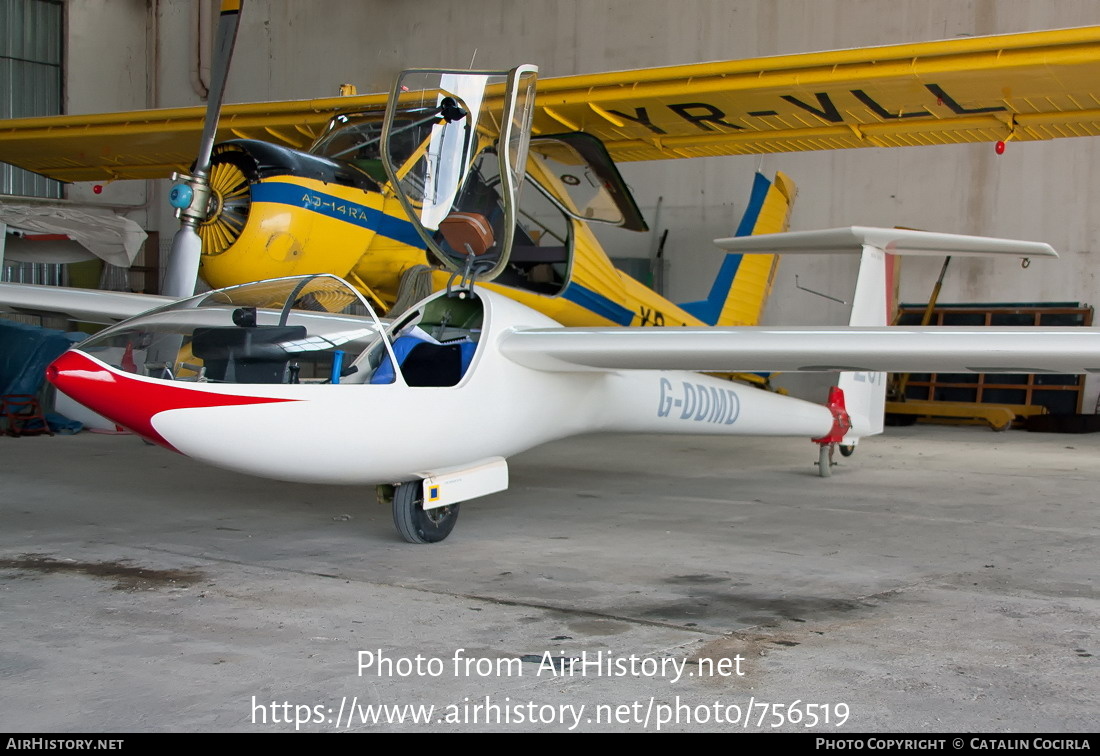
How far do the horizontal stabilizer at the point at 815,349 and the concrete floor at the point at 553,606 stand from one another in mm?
884

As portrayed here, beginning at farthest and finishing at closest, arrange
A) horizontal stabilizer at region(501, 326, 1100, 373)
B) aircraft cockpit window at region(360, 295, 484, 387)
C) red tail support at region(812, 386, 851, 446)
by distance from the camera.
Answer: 1. red tail support at region(812, 386, 851, 446)
2. aircraft cockpit window at region(360, 295, 484, 387)
3. horizontal stabilizer at region(501, 326, 1100, 373)

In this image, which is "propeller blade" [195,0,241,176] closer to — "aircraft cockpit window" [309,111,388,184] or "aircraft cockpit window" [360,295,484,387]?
"aircraft cockpit window" [309,111,388,184]

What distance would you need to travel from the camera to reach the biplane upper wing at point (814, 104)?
673 cm

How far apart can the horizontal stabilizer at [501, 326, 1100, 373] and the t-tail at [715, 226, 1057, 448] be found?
245 centimetres

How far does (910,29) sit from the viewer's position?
12.8m

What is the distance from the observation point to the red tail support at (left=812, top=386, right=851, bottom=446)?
25.4 feet

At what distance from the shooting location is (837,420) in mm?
7754

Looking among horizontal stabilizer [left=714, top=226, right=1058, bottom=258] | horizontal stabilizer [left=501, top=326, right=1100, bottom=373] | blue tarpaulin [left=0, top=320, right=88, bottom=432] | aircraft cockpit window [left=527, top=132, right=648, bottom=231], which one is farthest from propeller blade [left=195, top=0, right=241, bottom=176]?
blue tarpaulin [left=0, top=320, right=88, bottom=432]

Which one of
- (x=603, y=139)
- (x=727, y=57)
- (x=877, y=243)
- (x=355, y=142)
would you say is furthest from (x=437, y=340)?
(x=727, y=57)

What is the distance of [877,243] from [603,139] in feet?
8.20

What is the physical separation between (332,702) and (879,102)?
20.5 ft

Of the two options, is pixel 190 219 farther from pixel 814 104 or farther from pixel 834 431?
pixel 834 431
